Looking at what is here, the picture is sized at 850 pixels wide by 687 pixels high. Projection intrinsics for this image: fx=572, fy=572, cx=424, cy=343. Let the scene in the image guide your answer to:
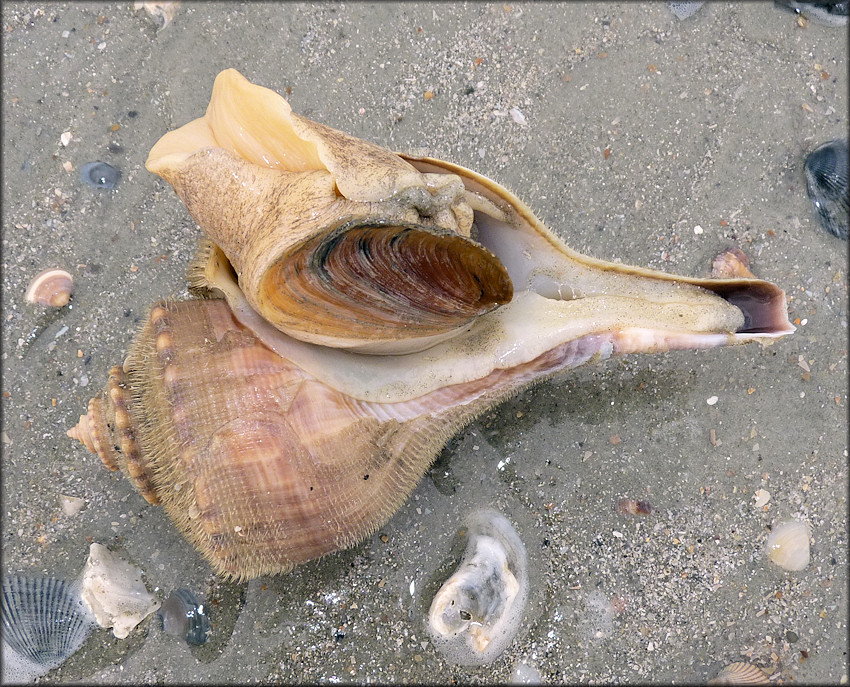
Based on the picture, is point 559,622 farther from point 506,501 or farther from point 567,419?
point 567,419

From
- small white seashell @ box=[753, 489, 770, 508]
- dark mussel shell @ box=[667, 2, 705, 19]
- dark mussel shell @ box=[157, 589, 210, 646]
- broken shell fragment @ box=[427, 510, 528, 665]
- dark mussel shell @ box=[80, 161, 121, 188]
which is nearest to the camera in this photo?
broken shell fragment @ box=[427, 510, 528, 665]

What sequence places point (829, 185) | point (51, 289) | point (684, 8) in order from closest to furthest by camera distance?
point (51, 289) → point (829, 185) → point (684, 8)

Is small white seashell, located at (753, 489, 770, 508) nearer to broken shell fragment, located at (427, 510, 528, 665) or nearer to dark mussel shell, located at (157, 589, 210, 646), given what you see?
broken shell fragment, located at (427, 510, 528, 665)

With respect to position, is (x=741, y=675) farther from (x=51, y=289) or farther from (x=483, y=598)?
A: (x=51, y=289)

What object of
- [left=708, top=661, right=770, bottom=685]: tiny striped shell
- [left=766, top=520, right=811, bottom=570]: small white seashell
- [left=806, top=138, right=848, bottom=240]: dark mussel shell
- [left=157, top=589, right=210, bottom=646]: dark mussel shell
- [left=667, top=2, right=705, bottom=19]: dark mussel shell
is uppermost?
[left=667, top=2, right=705, bottom=19]: dark mussel shell

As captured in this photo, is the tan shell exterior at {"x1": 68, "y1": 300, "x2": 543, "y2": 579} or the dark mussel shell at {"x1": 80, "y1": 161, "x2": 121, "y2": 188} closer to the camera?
the tan shell exterior at {"x1": 68, "y1": 300, "x2": 543, "y2": 579}

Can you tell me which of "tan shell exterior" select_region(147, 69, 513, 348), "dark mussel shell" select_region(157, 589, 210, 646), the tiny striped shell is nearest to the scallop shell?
"dark mussel shell" select_region(157, 589, 210, 646)

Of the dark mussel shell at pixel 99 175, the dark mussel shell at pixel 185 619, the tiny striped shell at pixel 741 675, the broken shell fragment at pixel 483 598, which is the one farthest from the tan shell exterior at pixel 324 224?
the tiny striped shell at pixel 741 675

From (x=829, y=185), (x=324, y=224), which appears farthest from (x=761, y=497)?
(x=324, y=224)

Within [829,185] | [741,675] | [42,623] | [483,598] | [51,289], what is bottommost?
[741,675]

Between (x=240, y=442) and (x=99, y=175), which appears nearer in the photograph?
(x=240, y=442)
